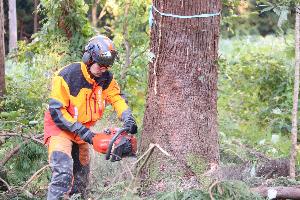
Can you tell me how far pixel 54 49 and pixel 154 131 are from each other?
3.82 m

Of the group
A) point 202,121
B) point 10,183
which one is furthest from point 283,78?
point 10,183

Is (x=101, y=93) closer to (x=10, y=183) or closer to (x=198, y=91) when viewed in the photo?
(x=198, y=91)

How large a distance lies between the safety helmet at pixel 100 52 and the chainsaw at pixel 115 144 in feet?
2.19

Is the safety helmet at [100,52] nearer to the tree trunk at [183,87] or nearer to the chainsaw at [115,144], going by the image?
the tree trunk at [183,87]

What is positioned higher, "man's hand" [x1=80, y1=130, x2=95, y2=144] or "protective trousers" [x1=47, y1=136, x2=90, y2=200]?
"man's hand" [x1=80, y1=130, x2=95, y2=144]

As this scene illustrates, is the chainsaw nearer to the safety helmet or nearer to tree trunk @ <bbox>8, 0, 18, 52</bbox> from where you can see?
the safety helmet

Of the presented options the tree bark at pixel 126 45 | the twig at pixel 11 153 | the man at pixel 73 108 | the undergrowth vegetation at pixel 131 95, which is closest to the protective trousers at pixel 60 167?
the man at pixel 73 108

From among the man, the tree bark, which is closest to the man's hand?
the man

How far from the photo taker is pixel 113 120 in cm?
793

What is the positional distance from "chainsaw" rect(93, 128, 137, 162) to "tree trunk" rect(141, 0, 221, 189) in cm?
37

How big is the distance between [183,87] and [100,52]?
0.84 m

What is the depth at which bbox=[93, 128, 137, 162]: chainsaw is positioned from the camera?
511 cm

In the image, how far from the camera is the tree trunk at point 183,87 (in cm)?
533

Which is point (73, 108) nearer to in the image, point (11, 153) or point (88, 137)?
point (88, 137)
